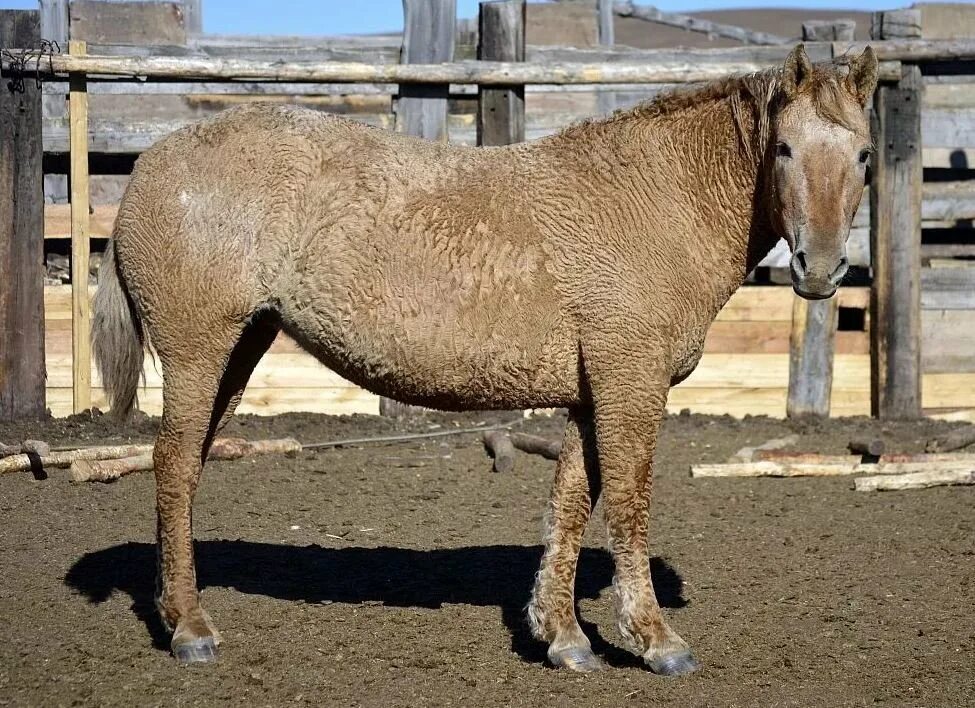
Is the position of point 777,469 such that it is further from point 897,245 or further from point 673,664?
point 673,664

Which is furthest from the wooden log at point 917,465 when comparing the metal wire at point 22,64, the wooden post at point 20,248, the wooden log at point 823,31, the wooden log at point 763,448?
the metal wire at point 22,64

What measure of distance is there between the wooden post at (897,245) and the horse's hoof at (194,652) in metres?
6.22

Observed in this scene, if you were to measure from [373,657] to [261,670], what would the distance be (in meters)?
0.44

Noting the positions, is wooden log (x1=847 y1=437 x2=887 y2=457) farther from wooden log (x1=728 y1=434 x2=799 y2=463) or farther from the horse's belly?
the horse's belly

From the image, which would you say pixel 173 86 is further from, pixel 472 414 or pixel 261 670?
pixel 261 670

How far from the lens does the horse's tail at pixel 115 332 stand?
4895mm

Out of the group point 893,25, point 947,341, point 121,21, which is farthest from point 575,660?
point 121,21

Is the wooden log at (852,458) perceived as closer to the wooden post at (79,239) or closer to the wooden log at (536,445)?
the wooden log at (536,445)

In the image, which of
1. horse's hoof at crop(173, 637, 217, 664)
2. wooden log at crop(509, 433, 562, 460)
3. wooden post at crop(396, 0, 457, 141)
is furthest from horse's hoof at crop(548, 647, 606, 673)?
wooden post at crop(396, 0, 457, 141)

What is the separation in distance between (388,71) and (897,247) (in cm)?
406

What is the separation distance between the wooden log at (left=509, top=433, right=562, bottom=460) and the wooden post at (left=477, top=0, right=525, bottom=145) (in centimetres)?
219

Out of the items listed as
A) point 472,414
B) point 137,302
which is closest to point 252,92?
point 472,414

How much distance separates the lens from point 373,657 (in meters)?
4.55

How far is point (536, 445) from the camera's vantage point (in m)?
8.02
